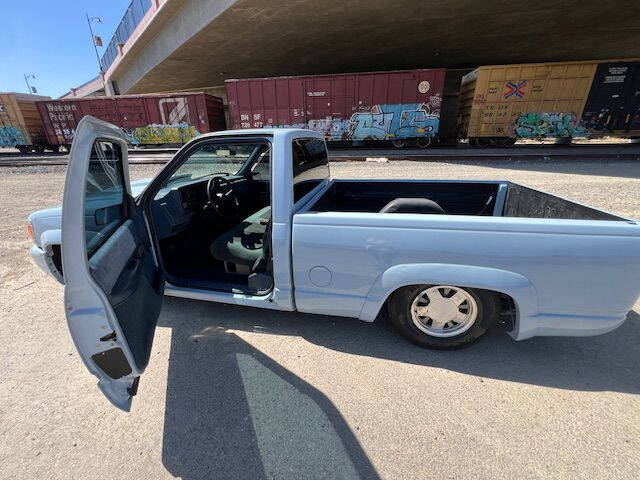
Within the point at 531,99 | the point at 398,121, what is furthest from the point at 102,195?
the point at 531,99

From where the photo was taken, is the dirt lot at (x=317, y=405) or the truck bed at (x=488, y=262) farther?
the truck bed at (x=488, y=262)

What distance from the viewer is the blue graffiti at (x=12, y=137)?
20.6 m

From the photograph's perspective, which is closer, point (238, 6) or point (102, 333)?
point (102, 333)

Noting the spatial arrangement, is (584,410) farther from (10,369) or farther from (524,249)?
(10,369)

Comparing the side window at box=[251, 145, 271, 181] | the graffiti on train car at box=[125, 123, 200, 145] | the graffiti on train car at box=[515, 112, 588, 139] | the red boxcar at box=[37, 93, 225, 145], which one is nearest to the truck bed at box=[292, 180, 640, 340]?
the side window at box=[251, 145, 271, 181]

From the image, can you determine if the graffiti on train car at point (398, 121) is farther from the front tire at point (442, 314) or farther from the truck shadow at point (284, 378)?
the front tire at point (442, 314)

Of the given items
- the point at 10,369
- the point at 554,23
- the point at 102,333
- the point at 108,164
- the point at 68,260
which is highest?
the point at 554,23

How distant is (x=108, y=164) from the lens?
2.25m

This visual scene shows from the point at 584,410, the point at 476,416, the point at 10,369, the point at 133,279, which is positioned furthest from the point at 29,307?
the point at 584,410

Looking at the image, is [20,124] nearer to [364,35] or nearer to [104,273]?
[364,35]

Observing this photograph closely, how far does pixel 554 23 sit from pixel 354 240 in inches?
832

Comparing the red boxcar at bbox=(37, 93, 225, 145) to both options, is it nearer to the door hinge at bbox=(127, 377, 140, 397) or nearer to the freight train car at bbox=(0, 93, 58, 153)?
the freight train car at bbox=(0, 93, 58, 153)

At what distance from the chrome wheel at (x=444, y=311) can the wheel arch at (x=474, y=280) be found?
A: 0.75 ft

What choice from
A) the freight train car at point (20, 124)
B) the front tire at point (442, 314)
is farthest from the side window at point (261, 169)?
the freight train car at point (20, 124)
